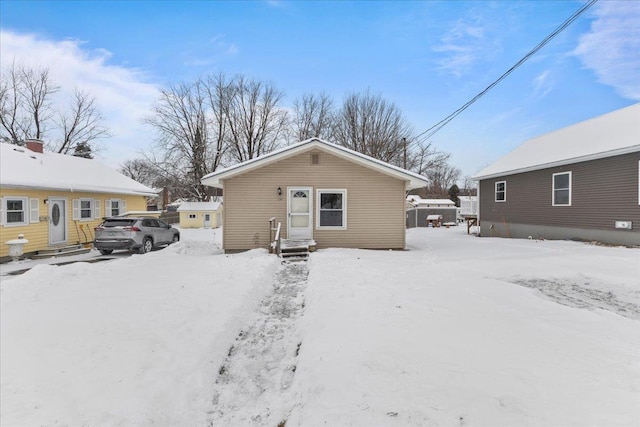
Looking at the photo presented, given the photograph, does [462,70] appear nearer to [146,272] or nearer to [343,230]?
[343,230]

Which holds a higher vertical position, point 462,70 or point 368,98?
point 368,98

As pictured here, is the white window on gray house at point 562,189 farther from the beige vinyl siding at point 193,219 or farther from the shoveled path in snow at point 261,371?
the beige vinyl siding at point 193,219

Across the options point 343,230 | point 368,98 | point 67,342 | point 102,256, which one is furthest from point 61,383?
point 368,98

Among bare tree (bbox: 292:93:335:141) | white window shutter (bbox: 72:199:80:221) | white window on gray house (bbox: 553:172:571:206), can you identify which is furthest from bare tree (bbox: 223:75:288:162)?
white window on gray house (bbox: 553:172:571:206)

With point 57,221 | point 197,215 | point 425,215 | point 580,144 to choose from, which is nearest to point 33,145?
point 57,221

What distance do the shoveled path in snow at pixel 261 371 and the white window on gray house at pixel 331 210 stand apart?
5.68 m

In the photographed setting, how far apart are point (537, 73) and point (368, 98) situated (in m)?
19.4

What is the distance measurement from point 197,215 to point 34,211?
48.0 feet

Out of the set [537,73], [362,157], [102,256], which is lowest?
[102,256]

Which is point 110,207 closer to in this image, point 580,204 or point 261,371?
point 261,371

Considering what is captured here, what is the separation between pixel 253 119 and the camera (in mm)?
32312

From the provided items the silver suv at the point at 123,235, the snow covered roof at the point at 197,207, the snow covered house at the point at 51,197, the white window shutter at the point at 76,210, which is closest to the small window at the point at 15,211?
the snow covered house at the point at 51,197

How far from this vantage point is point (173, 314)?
15.7 feet

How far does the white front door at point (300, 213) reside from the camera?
11.2 m
